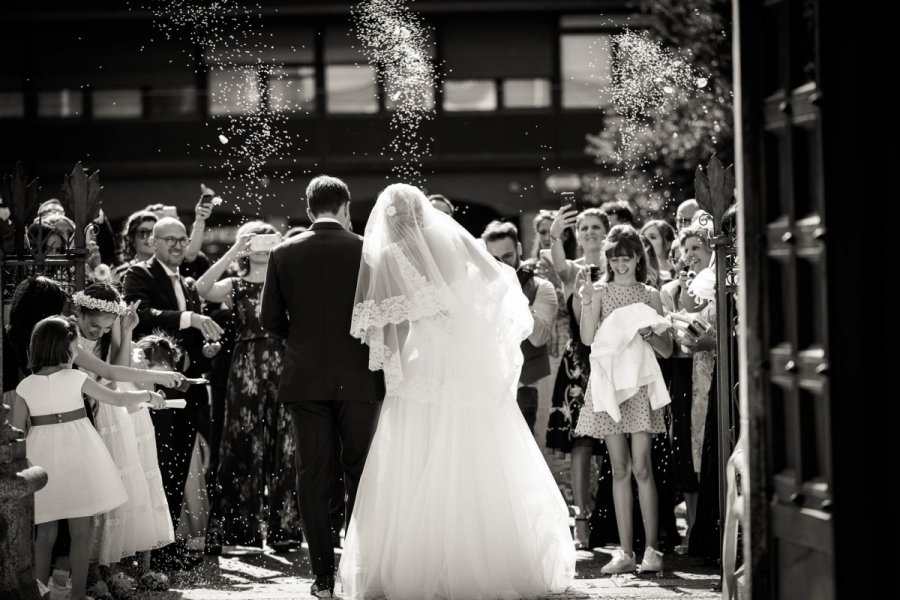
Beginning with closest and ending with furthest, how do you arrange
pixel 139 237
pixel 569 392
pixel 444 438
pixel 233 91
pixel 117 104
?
pixel 444 438 < pixel 569 392 < pixel 139 237 < pixel 233 91 < pixel 117 104

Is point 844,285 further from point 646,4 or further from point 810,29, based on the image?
point 646,4

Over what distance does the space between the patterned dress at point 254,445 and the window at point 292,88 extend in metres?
16.1

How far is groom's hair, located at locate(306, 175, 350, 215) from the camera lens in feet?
24.5

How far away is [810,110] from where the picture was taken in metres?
4.01

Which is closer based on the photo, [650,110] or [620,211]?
[620,211]

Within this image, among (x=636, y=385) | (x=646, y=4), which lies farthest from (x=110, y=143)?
(x=636, y=385)

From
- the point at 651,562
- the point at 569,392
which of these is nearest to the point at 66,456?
the point at 651,562

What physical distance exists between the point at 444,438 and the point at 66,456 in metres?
1.99

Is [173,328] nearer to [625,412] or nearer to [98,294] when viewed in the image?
[98,294]

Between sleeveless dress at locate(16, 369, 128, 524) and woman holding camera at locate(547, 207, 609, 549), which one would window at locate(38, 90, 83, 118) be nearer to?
woman holding camera at locate(547, 207, 609, 549)

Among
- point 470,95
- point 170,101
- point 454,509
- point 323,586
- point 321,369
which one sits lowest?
point 323,586

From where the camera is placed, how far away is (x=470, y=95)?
25406 millimetres

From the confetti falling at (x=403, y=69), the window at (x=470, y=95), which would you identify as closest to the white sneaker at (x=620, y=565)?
the confetti falling at (x=403, y=69)

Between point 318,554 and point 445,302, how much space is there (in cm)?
157
